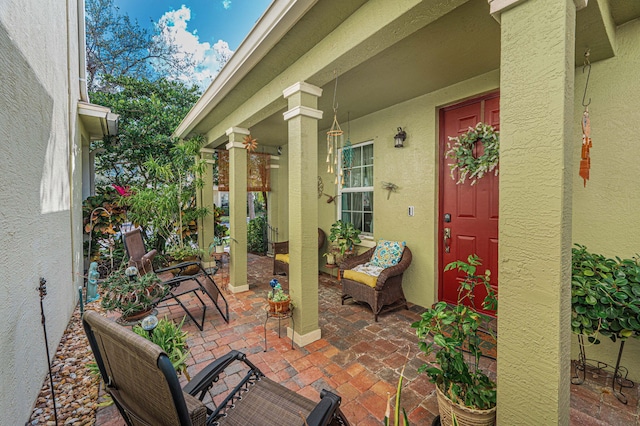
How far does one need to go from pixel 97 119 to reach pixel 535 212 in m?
6.02

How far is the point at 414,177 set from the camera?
12.0 ft

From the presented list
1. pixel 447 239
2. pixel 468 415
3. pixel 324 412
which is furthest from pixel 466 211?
pixel 324 412

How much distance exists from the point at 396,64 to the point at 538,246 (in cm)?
220

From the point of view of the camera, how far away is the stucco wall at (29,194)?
5.03 feet

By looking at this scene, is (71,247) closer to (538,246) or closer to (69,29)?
(69,29)

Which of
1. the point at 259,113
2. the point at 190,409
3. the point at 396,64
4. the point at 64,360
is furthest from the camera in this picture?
the point at 259,113

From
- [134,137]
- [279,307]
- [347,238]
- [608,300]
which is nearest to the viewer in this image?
[608,300]

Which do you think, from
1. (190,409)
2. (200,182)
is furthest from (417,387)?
(200,182)

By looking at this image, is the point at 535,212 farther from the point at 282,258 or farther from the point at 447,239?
the point at 282,258

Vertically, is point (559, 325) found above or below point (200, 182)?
below

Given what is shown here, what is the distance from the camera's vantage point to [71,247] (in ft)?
11.3

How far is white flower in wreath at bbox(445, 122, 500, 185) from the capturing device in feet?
8.98

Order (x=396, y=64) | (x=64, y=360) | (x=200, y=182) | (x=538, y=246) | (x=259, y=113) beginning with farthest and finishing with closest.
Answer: (x=200, y=182) → (x=259, y=113) → (x=396, y=64) → (x=64, y=360) → (x=538, y=246)

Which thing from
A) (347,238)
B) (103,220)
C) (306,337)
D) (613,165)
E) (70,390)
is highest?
(613,165)
